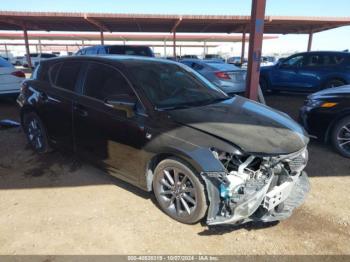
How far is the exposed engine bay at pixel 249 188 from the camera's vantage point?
2.56 meters

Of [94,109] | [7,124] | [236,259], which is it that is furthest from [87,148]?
[7,124]

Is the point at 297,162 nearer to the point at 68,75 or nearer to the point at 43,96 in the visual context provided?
the point at 68,75

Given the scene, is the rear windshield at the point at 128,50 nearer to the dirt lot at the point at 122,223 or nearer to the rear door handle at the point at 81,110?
the dirt lot at the point at 122,223

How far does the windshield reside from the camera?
130 inches

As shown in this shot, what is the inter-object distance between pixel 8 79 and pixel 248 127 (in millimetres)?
7158

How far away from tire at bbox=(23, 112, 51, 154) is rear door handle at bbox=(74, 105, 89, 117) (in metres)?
1.04

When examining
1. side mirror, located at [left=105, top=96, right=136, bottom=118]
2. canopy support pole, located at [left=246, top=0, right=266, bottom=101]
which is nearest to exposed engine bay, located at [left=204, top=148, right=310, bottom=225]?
side mirror, located at [left=105, top=96, right=136, bottom=118]

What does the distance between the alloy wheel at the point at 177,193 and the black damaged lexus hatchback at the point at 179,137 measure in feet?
0.03

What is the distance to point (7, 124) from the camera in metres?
6.51

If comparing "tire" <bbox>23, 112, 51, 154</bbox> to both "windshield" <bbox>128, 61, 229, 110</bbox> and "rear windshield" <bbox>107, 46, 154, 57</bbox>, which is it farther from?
"rear windshield" <bbox>107, 46, 154, 57</bbox>

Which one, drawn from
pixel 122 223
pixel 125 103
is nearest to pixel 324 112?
pixel 125 103

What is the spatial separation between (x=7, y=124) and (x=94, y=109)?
401 centimetres

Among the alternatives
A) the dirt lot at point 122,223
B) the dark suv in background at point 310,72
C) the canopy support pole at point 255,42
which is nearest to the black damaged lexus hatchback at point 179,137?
the dirt lot at point 122,223

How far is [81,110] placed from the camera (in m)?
3.75
